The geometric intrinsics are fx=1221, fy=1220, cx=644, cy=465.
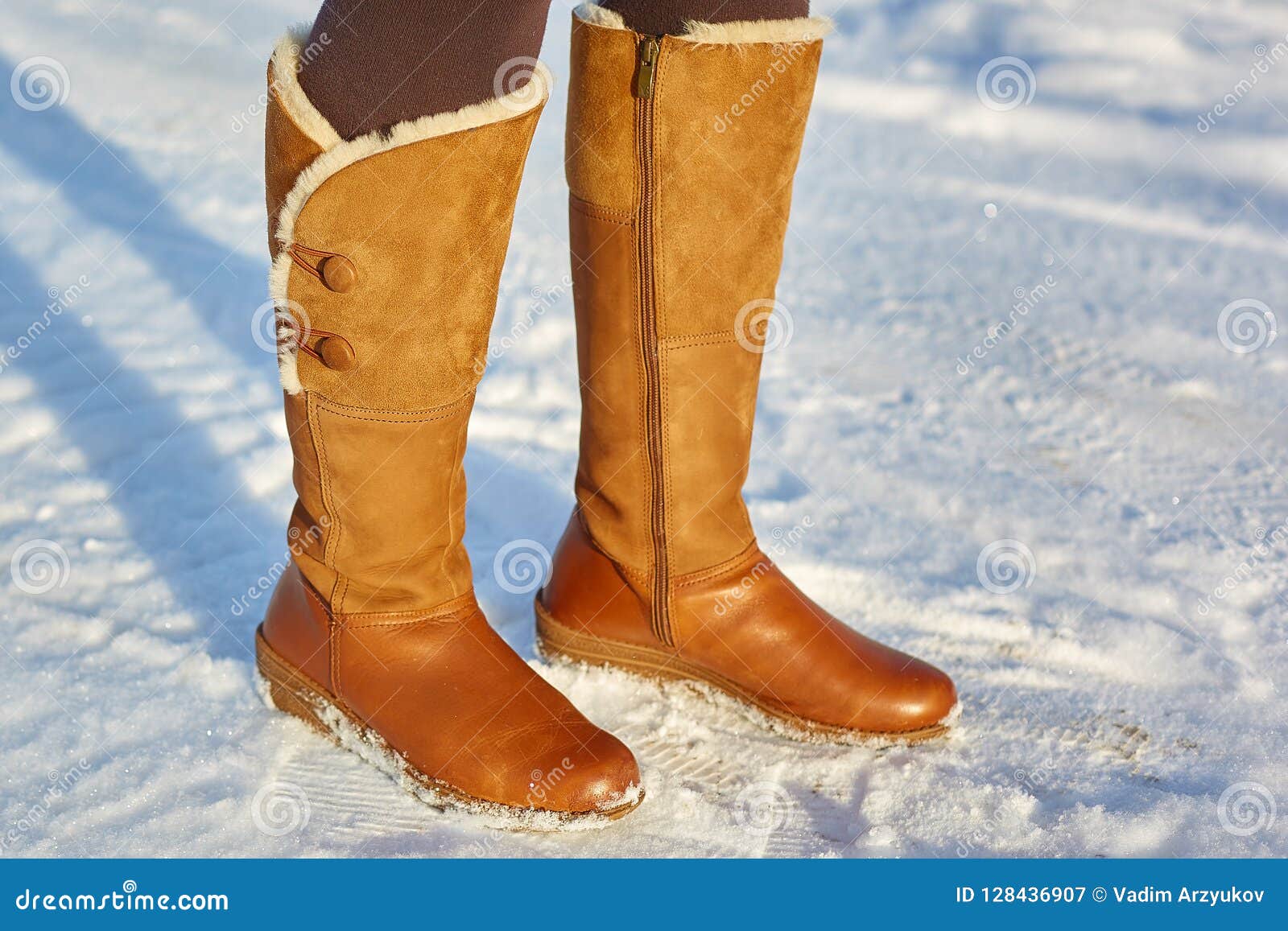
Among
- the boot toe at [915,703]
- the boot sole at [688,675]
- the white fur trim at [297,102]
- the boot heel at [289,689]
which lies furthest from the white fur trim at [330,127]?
the boot toe at [915,703]

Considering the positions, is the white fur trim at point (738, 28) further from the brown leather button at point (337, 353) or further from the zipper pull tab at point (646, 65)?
the brown leather button at point (337, 353)

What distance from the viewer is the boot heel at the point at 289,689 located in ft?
4.57

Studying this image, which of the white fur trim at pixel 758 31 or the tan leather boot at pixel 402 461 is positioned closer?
the tan leather boot at pixel 402 461

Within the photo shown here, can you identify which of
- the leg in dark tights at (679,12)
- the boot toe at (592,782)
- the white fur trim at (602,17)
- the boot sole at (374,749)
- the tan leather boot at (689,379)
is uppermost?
the leg in dark tights at (679,12)

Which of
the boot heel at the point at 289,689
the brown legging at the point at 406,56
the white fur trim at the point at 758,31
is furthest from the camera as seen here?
the boot heel at the point at 289,689

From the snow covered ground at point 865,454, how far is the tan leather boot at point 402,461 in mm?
62

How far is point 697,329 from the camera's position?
1.35 metres

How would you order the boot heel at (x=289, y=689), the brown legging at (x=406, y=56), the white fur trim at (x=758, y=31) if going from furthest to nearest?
1. the boot heel at (x=289, y=689)
2. the white fur trim at (x=758, y=31)
3. the brown legging at (x=406, y=56)

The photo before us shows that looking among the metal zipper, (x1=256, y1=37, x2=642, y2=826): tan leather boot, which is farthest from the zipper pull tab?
(x1=256, y1=37, x2=642, y2=826): tan leather boot

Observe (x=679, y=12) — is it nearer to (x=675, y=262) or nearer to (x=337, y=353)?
(x=675, y=262)

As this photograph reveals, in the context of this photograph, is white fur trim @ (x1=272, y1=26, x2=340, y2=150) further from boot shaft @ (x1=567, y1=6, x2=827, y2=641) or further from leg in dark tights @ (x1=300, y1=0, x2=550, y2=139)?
boot shaft @ (x1=567, y1=6, x2=827, y2=641)

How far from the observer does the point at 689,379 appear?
137 cm

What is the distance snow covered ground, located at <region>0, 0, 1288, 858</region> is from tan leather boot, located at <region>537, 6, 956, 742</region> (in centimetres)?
7
